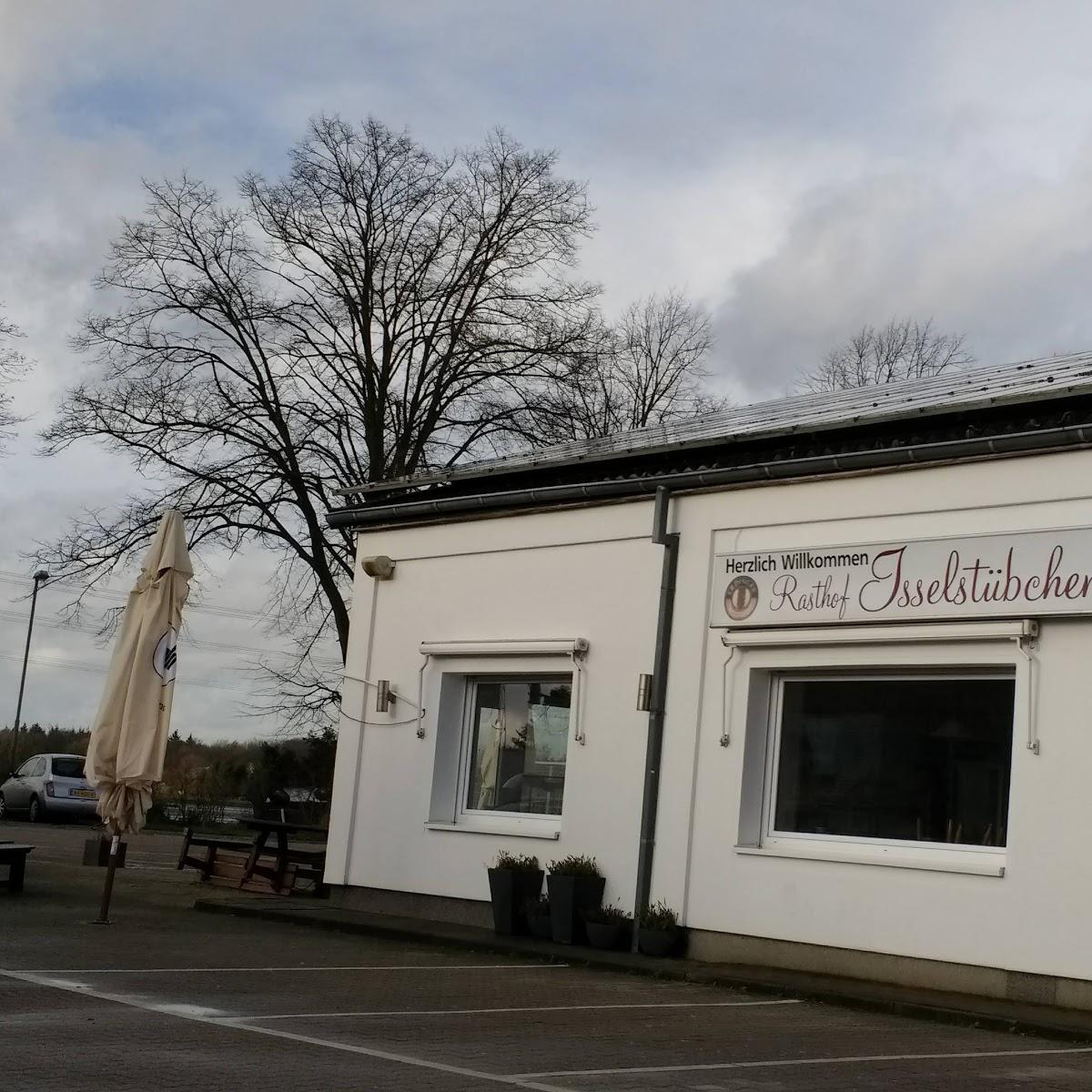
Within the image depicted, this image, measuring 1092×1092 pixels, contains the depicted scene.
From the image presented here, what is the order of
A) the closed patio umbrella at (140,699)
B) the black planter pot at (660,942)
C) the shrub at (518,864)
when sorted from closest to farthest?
the black planter pot at (660,942)
the closed patio umbrella at (140,699)
the shrub at (518,864)

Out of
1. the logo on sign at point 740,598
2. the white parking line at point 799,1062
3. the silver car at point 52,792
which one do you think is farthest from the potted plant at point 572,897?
the silver car at point 52,792

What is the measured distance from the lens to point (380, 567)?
15844 mm

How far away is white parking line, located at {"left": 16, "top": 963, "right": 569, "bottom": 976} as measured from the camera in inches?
395

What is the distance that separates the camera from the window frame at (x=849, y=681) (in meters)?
11.0

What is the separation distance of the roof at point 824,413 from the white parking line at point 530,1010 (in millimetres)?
4500

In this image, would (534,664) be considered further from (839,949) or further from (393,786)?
(839,949)

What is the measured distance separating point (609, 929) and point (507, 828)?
73.1 inches

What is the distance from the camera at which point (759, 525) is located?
12641 millimetres

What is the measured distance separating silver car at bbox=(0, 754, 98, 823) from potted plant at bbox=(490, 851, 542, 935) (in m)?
23.2

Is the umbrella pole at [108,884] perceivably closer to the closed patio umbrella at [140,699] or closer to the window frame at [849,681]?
the closed patio umbrella at [140,699]

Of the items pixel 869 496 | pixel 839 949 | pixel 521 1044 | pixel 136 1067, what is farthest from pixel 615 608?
pixel 136 1067

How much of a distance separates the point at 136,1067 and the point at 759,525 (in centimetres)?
740

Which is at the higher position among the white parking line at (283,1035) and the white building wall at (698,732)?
the white building wall at (698,732)

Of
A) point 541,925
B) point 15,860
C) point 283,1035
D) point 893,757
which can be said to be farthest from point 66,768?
point 283,1035
